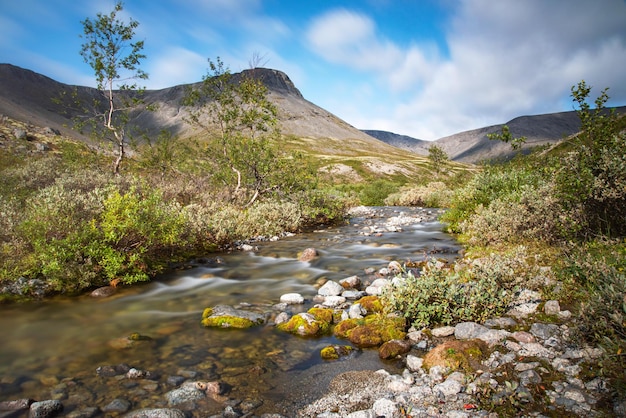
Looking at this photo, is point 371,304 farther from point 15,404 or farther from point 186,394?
point 15,404

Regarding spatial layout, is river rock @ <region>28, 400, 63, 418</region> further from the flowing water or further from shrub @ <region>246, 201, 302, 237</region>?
shrub @ <region>246, 201, 302, 237</region>

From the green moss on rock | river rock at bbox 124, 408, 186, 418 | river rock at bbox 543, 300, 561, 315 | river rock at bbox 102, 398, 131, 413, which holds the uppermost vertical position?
river rock at bbox 543, 300, 561, 315

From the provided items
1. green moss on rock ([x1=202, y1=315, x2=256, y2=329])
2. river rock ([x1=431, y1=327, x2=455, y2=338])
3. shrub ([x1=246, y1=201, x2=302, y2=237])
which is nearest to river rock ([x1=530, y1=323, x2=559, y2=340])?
river rock ([x1=431, y1=327, x2=455, y2=338])

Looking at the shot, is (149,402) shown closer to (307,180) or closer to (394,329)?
(394,329)

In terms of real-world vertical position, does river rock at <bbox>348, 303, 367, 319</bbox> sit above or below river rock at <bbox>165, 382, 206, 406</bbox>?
above

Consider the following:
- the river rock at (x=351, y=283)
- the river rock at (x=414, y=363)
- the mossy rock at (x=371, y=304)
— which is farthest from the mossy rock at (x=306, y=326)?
the river rock at (x=351, y=283)

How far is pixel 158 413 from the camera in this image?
4.49 meters

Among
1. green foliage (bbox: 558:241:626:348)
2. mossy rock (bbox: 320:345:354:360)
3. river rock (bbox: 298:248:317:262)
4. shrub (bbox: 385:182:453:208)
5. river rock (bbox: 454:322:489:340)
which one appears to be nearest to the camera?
green foliage (bbox: 558:241:626:348)

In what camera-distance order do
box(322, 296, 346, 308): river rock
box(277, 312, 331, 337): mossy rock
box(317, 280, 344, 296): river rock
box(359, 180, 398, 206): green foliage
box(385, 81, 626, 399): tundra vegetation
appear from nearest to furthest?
box(385, 81, 626, 399): tundra vegetation < box(277, 312, 331, 337): mossy rock < box(322, 296, 346, 308): river rock < box(317, 280, 344, 296): river rock < box(359, 180, 398, 206): green foliage

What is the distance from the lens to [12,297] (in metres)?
9.08

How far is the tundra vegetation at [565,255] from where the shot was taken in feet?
15.8

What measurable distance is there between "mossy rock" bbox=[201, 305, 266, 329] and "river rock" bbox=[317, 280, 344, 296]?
1.99 m

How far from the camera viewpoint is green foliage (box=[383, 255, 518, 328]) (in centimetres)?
657

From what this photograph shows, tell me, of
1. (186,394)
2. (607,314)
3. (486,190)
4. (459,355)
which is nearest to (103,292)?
(186,394)
